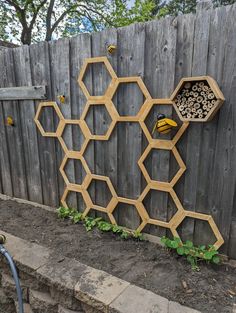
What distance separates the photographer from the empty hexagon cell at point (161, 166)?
1.63 m

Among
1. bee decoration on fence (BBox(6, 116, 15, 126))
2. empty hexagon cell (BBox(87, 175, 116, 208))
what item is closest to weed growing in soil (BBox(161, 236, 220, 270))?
empty hexagon cell (BBox(87, 175, 116, 208))

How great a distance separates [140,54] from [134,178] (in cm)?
93

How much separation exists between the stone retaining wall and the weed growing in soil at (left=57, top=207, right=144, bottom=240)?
1.58ft

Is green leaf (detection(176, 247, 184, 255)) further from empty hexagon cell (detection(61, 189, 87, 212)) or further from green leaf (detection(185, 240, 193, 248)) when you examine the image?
empty hexagon cell (detection(61, 189, 87, 212))

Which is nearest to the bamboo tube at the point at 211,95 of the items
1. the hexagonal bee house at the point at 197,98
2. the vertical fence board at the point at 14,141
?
the hexagonal bee house at the point at 197,98

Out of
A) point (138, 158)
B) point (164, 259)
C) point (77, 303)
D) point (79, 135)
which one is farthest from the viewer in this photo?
point (79, 135)

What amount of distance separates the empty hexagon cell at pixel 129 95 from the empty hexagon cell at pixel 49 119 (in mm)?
632

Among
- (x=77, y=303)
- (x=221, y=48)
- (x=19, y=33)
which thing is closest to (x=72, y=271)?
(x=77, y=303)

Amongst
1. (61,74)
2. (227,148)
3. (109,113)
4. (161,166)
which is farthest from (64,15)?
(227,148)

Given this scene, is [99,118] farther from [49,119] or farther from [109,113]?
[49,119]

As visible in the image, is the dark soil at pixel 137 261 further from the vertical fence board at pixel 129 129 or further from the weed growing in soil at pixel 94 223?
the vertical fence board at pixel 129 129

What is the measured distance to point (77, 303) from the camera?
1364 millimetres

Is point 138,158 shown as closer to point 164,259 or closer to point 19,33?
point 164,259

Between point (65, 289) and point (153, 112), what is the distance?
4.19 ft
